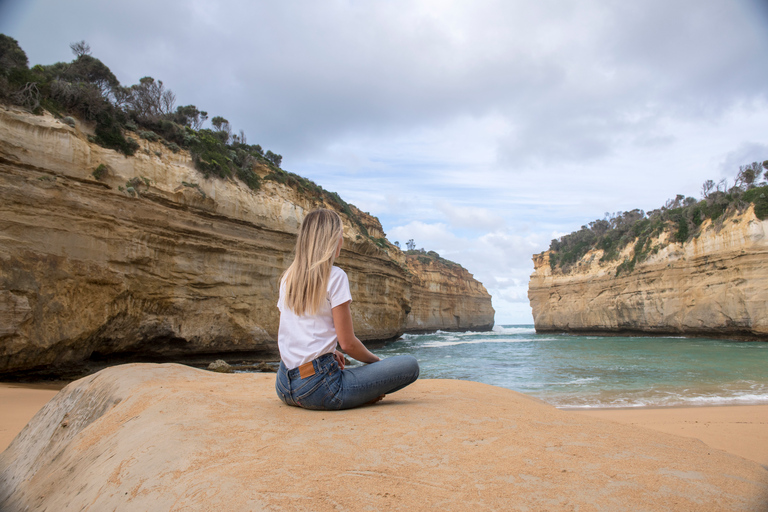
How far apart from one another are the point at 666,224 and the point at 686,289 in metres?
5.60

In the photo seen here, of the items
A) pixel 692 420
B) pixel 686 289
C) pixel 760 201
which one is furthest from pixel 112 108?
pixel 686 289

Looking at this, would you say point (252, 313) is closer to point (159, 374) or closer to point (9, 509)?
point (159, 374)

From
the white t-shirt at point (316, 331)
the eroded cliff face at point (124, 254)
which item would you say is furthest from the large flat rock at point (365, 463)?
the eroded cliff face at point (124, 254)

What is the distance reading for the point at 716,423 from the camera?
15.8 feet

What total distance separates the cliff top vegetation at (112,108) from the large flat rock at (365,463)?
34.9 ft

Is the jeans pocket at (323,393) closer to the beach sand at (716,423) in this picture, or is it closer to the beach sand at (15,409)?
the beach sand at (716,423)

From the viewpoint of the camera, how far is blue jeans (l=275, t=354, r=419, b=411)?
99.0 inches

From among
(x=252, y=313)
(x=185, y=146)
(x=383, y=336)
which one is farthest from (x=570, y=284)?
(x=185, y=146)

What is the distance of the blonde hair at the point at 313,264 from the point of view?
250 centimetres

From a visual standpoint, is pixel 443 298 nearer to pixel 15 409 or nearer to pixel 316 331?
pixel 15 409

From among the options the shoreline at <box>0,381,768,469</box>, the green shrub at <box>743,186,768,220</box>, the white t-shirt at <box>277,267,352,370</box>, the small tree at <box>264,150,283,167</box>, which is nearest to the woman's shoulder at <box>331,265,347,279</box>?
the white t-shirt at <box>277,267,352,370</box>

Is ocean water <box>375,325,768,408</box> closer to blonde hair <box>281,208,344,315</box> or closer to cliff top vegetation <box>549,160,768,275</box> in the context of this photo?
blonde hair <box>281,208,344,315</box>

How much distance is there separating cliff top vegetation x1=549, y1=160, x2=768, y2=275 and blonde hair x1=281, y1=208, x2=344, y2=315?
28488 millimetres

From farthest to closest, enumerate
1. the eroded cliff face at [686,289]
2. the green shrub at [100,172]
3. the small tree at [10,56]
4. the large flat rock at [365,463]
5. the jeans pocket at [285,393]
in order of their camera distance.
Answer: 1. the eroded cliff face at [686,289]
2. the green shrub at [100,172]
3. the small tree at [10,56]
4. the jeans pocket at [285,393]
5. the large flat rock at [365,463]
